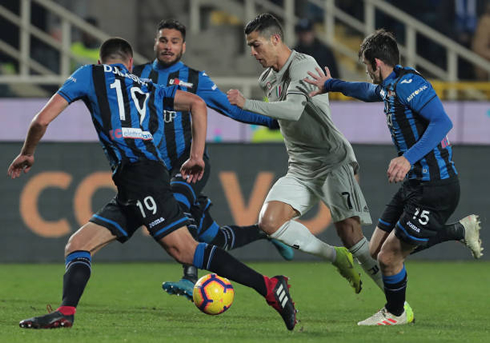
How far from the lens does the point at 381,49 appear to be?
6.07 meters

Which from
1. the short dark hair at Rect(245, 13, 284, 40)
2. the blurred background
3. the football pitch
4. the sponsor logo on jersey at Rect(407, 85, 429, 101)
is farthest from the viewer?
the blurred background

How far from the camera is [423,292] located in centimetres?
844

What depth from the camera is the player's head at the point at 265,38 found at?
6.67 meters

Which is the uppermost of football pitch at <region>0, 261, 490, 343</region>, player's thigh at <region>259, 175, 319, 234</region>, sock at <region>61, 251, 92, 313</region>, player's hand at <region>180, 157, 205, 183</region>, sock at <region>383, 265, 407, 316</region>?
player's hand at <region>180, 157, 205, 183</region>

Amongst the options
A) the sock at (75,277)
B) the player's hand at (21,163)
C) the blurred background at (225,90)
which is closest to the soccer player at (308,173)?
the sock at (75,277)

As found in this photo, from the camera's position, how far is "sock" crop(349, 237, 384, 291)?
6.86 m

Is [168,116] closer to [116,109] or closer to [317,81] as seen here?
[317,81]

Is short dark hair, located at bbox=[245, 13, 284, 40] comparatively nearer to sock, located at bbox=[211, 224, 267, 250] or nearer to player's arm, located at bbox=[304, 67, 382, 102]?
player's arm, located at bbox=[304, 67, 382, 102]

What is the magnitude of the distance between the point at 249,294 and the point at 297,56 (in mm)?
2276

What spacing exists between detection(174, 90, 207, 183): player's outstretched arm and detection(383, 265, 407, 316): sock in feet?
4.43

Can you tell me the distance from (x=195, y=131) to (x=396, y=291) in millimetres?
1578

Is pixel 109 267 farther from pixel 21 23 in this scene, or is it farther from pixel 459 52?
pixel 459 52

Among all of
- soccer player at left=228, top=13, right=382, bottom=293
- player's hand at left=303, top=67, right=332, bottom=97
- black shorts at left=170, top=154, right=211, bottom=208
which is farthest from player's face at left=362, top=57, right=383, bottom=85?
black shorts at left=170, top=154, right=211, bottom=208

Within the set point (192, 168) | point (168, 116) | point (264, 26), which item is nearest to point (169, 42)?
point (168, 116)
